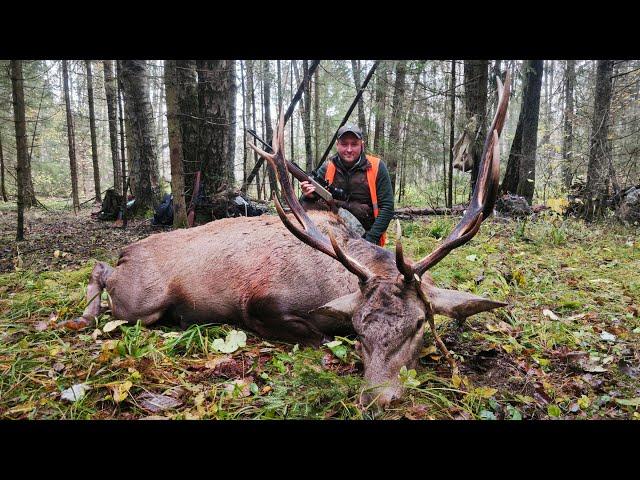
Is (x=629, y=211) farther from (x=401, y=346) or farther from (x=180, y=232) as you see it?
(x=180, y=232)

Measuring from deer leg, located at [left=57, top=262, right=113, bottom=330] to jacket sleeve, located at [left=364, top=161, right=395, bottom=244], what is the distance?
10.9ft

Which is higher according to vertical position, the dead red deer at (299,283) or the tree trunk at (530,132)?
the tree trunk at (530,132)

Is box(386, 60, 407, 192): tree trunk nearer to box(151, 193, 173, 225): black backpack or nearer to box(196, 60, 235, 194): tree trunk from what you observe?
box(196, 60, 235, 194): tree trunk

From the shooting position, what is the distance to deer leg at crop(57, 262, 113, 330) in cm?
407

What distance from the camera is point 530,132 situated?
1102 centimetres

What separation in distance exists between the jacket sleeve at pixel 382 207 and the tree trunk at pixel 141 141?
7.27m

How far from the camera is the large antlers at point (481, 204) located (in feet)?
9.81

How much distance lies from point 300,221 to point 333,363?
1338 millimetres

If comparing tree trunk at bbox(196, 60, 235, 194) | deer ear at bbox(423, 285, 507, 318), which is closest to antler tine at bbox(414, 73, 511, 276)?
deer ear at bbox(423, 285, 507, 318)

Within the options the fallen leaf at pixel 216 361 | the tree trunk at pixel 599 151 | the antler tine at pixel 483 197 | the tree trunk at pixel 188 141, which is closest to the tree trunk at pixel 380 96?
the tree trunk at pixel 599 151

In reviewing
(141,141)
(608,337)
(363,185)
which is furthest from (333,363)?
(141,141)

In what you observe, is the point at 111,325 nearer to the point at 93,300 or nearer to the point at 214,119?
the point at 93,300

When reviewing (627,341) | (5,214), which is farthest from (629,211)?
(5,214)

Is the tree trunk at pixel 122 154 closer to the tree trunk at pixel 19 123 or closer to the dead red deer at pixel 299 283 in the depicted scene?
the tree trunk at pixel 19 123
